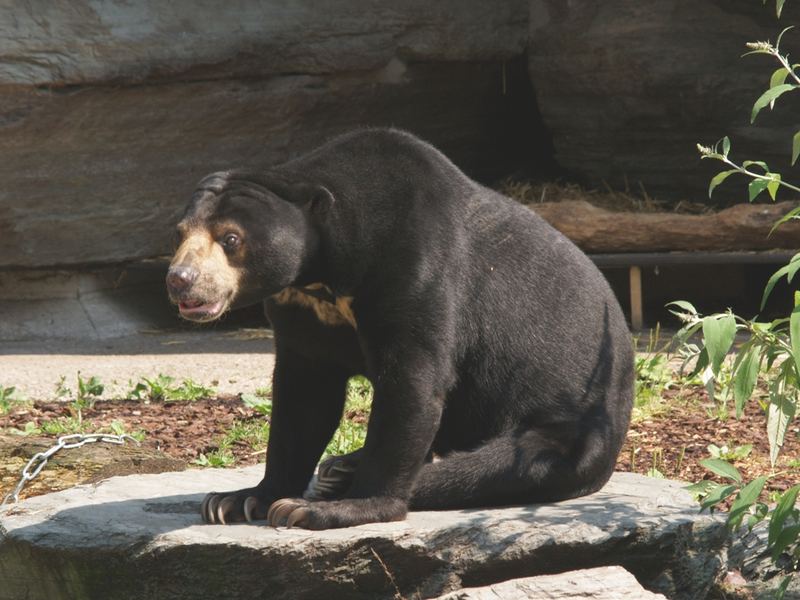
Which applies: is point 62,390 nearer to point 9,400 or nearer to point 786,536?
point 9,400

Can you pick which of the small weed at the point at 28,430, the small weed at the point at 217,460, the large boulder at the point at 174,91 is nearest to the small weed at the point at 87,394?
the small weed at the point at 28,430

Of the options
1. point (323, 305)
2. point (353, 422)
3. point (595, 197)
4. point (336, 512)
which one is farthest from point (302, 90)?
point (336, 512)

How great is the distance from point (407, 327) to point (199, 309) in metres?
0.59

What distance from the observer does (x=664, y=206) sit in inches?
422

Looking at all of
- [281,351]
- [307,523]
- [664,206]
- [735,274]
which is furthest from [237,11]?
Answer: [307,523]

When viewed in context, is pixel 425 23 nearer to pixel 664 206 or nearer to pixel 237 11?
pixel 237 11

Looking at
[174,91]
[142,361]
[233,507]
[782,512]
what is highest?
[782,512]

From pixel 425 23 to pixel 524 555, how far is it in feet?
23.5

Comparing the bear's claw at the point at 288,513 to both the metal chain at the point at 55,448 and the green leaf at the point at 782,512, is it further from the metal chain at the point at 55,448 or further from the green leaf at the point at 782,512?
the metal chain at the point at 55,448

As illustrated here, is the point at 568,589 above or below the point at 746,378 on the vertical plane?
below

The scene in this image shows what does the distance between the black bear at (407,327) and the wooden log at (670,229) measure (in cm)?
513

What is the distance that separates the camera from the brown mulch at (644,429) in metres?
5.72

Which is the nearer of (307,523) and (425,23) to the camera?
(307,523)

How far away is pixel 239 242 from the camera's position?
3.88m
